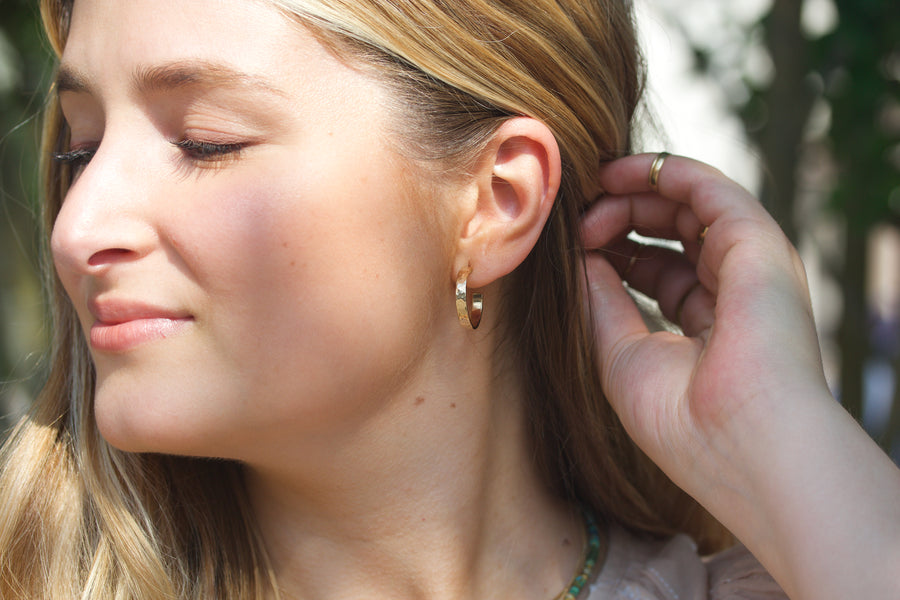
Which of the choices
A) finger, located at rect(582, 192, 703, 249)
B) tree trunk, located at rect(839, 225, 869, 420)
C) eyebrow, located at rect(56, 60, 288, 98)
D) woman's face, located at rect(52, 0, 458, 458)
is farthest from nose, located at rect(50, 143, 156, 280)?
tree trunk, located at rect(839, 225, 869, 420)

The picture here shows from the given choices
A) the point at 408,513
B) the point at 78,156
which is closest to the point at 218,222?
the point at 78,156

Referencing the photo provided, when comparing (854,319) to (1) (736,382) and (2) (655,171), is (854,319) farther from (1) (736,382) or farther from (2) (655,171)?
(1) (736,382)

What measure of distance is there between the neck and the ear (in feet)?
0.98

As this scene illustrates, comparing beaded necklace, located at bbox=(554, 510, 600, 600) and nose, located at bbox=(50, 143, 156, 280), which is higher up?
nose, located at bbox=(50, 143, 156, 280)

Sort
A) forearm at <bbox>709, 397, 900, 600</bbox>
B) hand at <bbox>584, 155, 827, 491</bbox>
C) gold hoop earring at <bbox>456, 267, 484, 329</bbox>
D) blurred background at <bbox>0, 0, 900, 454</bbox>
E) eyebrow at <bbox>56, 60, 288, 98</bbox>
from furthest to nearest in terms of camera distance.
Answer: blurred background at <bbox>0, 0, 900, 454</bbox> < gold hoop earring at <bbox>456, 267, 484, 329</bbox> < hand at <bbox>584, 155, 827, 491</bbox> < eyebrow at <bbox>56, 60, 288, 98</bbox> < forearm at <bbox>709, 397, 900, 600</bbox>

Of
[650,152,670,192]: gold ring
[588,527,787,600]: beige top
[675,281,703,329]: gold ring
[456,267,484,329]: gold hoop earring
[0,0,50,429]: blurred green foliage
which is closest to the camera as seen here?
[456,267,484,329]: gold hoop earring

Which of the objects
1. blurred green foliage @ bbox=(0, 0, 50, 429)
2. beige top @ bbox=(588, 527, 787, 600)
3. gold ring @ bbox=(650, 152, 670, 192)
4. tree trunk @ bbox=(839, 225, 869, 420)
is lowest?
beige top @ bbox=(588, 527, 787, 600)

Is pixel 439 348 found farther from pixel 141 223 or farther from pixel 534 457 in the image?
pixel 141 223

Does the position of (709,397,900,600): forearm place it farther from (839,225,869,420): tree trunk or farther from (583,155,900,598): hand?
(839,225,869,420): tree trunk

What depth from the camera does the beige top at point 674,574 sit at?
212cm

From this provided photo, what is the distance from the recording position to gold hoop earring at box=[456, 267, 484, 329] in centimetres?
197

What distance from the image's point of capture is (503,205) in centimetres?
203

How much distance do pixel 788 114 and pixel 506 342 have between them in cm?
162

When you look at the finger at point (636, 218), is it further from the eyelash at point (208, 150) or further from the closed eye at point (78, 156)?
the closed eye at point (78, 156)
